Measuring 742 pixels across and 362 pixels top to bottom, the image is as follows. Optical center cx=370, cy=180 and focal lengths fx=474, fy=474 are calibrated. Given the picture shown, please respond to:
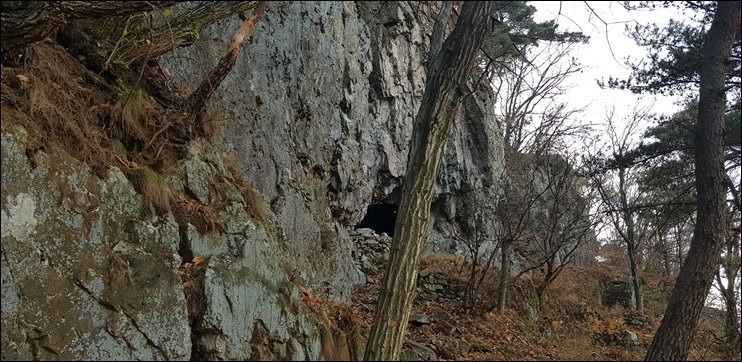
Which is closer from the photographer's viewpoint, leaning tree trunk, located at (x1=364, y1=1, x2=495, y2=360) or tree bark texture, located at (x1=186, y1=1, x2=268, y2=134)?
leaning tree trunk, located at (x1=364, y1=1, x2=495, y2=360)

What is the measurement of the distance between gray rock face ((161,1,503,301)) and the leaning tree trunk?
1.20 meters

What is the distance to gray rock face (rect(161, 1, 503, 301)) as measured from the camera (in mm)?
8070

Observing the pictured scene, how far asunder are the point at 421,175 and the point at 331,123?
7.69m

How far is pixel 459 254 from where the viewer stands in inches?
638

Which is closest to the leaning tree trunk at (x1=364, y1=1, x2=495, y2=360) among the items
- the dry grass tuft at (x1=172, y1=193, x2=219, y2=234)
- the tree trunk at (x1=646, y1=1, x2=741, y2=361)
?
the dry grass tuft at (x1=172, y1=193, x2=219, y2=234)

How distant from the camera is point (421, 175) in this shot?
4.08 metres

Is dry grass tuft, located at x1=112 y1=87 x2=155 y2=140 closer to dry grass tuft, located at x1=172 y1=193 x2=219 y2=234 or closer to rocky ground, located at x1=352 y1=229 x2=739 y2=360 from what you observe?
dry grass tuft, located at x1=172 y1=193 x2=219 y2=234

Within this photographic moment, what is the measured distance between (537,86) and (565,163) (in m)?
13.7

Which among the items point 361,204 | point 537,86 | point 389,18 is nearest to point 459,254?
point 361,204

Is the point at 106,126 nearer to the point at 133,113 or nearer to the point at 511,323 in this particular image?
the point at 133,113

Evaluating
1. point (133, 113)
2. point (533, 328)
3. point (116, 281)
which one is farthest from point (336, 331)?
point (533, 328)

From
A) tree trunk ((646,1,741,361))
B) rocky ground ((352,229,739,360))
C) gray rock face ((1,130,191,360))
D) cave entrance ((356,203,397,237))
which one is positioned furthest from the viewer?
cave entrance ((356,203,397,237))

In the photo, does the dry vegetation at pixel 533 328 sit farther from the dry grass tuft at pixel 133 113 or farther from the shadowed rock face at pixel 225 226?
the dry grass tuft at pixel 133 113

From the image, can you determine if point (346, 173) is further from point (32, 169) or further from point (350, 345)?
point (32, 169)
